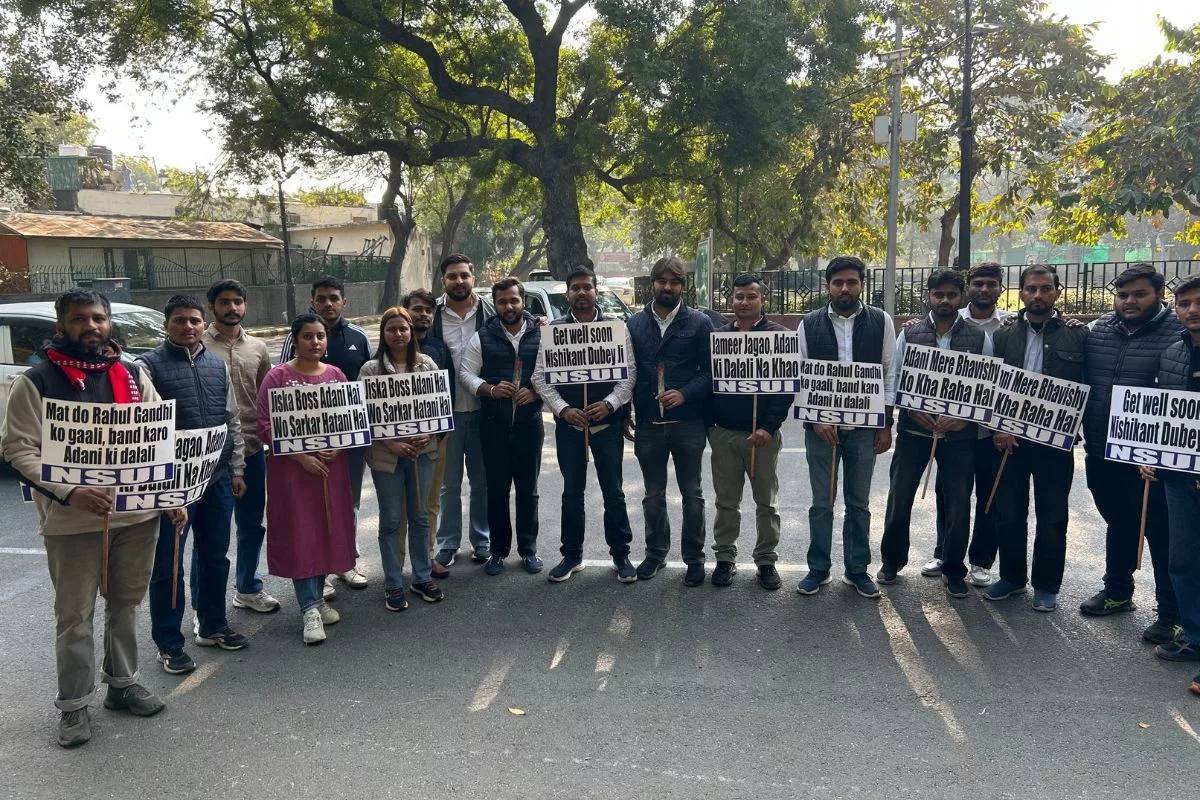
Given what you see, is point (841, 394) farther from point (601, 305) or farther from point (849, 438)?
point (601, 305)

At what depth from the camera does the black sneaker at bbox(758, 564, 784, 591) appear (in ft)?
18.5

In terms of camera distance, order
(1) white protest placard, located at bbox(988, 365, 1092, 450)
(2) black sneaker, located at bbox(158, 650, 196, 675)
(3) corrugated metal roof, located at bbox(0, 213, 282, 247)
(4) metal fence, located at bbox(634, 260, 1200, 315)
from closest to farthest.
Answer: (2) black sneaker, located at bbox(158, 650, 196, 675), (1) white protest placard, located at bbox(988, 365, 1092, 450), (4) metal fence, located at bbox(634, 260, 1200, 315), (3) corrugated metal roof, located at bbox(0, 213, 282, 247)

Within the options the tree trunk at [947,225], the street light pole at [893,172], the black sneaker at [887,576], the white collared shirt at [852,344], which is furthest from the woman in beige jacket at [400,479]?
the tree trunk at [947,225]

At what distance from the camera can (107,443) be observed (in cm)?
395

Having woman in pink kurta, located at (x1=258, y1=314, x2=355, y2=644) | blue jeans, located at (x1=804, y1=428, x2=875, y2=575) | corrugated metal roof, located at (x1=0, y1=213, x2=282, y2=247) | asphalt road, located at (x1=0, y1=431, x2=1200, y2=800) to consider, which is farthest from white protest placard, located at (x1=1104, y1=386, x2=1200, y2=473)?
corrugated metal roof, located at (x1=0, y1=213, x2=282, y2=247)

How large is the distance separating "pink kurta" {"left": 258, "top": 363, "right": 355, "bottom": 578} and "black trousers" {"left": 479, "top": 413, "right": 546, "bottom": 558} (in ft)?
3.82

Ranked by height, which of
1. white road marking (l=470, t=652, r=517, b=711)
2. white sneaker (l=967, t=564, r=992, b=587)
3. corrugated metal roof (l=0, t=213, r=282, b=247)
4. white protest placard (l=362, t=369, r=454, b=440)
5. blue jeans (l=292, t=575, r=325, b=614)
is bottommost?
white road marking (l=470, t=652, r=517, b=711)

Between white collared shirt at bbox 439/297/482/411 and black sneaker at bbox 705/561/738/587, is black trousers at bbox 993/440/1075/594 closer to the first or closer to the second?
black sneaker at bbox 705/561/738/587

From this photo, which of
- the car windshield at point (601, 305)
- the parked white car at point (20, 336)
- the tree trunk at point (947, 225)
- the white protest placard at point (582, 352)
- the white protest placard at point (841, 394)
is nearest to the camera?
the white protest placard at point (841, 394)

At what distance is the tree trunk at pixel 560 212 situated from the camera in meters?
19.0

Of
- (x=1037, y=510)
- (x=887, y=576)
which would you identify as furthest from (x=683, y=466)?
(x=1037, y=510)

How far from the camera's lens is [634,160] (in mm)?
19406

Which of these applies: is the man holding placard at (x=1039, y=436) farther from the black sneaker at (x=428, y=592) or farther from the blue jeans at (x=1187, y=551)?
the black sneaker at (x=428, y=592)

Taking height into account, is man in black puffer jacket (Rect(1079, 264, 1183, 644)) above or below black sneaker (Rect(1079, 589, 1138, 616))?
above
